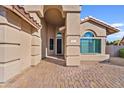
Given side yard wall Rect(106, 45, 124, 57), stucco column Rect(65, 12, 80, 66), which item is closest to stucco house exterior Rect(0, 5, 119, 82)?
stucco column Rect(65, 12, 80, 66)

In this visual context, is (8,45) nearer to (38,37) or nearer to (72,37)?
(72,37)

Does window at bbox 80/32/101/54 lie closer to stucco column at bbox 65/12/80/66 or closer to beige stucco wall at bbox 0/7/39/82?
stucco column at bbox 65/12/80/66

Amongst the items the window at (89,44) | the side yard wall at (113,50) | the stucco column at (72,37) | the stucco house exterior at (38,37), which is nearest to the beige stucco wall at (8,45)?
the stucco house exterior at (38,37)

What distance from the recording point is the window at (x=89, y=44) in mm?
17438

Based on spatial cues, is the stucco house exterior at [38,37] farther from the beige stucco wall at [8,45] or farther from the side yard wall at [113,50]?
the side yard wall at [113,50]

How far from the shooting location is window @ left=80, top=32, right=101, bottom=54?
17.4 meters

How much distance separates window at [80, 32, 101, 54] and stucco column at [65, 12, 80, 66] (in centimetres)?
493

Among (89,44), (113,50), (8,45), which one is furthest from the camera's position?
(113,50)

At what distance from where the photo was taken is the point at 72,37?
1247cm

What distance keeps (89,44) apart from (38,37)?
5398 mm

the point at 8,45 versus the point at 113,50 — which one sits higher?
the point at 8,45

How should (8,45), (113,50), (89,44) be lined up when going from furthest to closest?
(113,50) < (89,44) < (8,45)

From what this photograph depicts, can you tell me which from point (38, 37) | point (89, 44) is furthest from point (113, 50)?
point (38, 37)
